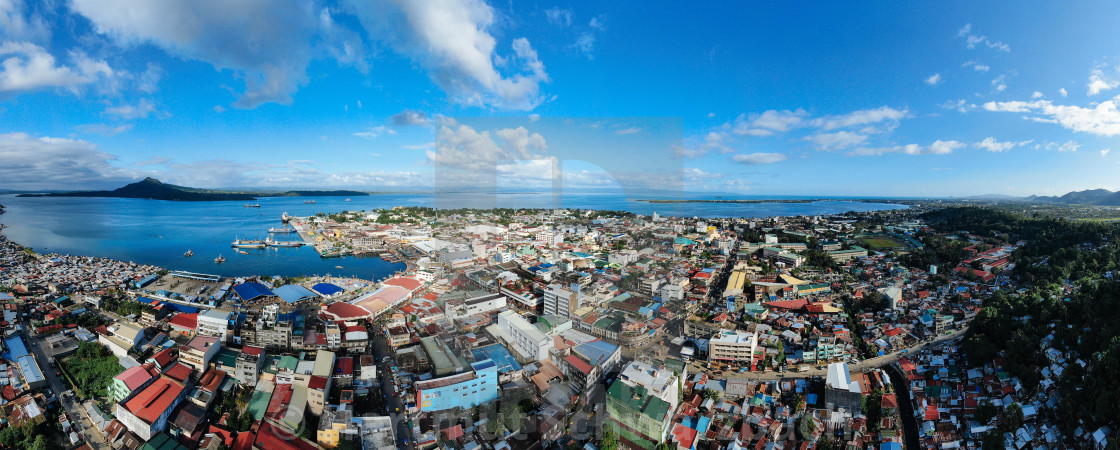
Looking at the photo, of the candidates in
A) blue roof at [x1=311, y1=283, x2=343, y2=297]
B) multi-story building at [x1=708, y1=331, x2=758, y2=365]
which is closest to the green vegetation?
blue roof at [x1=311, y1=283, x2=343, y2=297]

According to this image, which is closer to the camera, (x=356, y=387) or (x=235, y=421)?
(x=235, y=421)

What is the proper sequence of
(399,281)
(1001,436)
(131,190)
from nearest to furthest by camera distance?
(1001,436)
(399,281)
(131,190)

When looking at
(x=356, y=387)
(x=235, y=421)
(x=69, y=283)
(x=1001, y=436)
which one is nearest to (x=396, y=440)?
(x=356, y=387)

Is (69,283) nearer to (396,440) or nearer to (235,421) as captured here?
(235,421)

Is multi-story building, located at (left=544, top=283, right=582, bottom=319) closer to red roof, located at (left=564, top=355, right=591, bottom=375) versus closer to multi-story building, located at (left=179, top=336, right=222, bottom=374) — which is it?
red roof, located at (left=564, top=355, right=591, bottom=375)

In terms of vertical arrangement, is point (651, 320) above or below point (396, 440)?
above

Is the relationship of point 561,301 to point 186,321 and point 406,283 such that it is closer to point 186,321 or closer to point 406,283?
point 406,283

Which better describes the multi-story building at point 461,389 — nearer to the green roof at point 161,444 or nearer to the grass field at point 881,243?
the green roof at point 161,444
